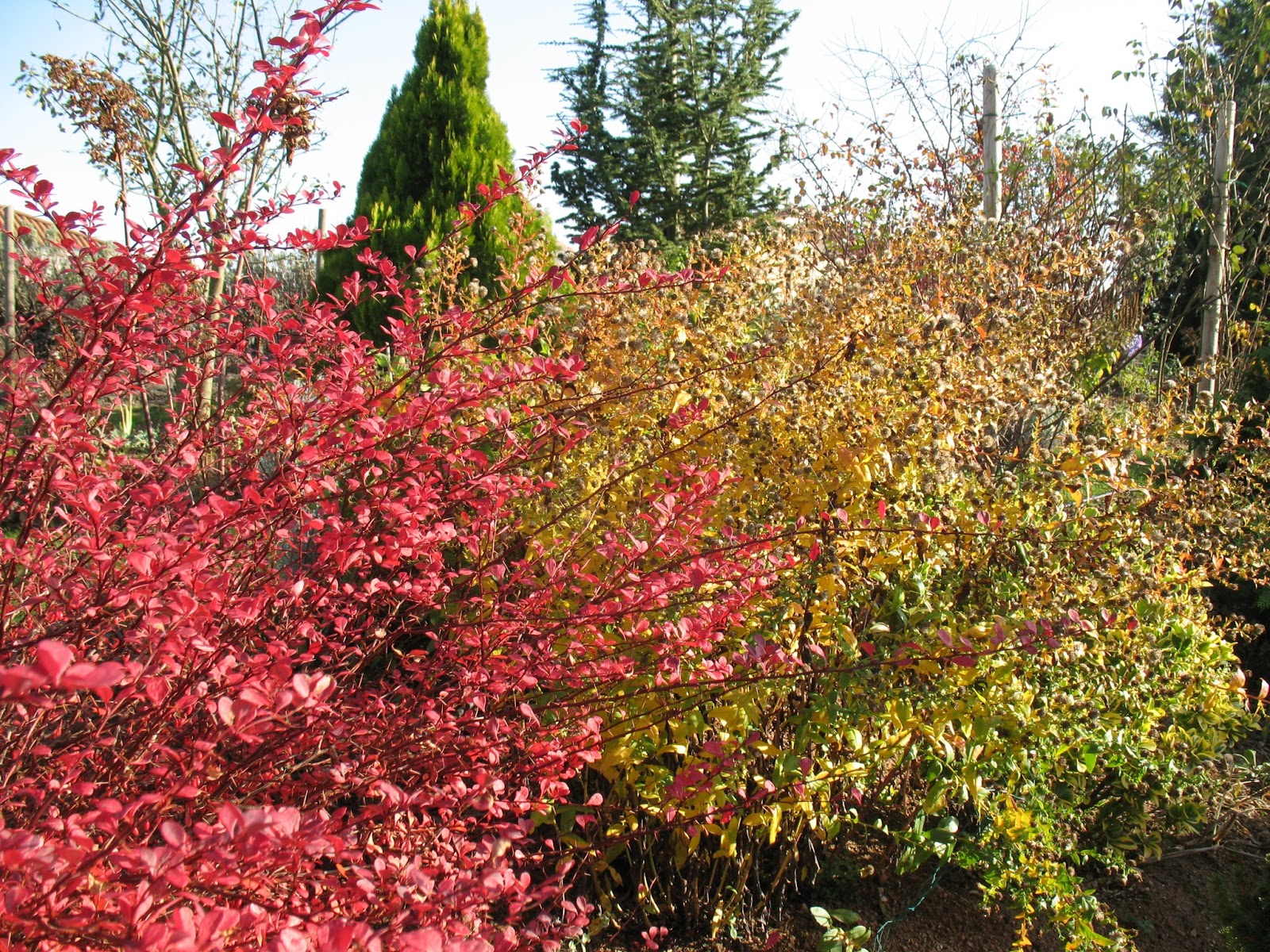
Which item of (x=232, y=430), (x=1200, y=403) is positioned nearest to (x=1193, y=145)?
(x=1200, y=403)

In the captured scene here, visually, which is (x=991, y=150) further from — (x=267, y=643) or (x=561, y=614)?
(x=267, y=643)

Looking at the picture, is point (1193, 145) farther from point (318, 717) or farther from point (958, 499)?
point (318, 717)

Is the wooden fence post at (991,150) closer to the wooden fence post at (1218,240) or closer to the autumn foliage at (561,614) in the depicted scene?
the wooden fence post at (1218,240)

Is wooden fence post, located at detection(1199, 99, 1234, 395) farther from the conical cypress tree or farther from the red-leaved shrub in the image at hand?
the conical cypress tree

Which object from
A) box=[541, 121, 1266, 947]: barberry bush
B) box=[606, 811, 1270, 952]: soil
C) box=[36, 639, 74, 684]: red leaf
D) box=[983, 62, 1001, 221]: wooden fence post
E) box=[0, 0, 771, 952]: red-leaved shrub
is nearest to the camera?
box=[36, 639, 74, 684]: red leaf

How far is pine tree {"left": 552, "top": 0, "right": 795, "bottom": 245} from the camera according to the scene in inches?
733

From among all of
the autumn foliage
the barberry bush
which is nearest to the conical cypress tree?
the autumn foliage

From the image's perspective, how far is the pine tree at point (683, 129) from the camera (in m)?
18.6

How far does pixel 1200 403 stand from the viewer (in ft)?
11.9

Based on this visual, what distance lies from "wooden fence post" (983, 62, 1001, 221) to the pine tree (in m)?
12.3

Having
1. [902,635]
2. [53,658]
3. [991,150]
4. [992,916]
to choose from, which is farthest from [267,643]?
[991,150]

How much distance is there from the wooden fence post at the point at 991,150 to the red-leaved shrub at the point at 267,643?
13.1 ft

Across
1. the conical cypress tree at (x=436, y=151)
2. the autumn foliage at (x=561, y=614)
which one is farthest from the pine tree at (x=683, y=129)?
the autumn foliage at (x=561, y=614)

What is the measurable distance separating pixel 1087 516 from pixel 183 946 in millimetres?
2583
